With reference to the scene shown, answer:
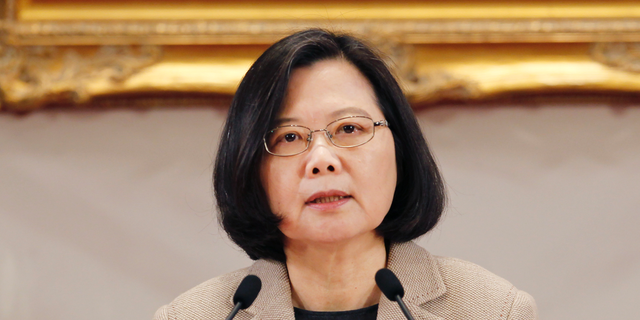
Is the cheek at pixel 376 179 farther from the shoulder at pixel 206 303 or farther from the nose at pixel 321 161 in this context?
the shoulder at pixel 206 303

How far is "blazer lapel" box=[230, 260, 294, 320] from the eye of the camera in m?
1.35

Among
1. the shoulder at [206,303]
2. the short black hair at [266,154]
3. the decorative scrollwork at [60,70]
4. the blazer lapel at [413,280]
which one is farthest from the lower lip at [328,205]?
the decorative scrollwork at [60,70]

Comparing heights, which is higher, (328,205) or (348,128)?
(348,128)

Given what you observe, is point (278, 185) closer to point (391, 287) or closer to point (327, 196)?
point (327, 196)

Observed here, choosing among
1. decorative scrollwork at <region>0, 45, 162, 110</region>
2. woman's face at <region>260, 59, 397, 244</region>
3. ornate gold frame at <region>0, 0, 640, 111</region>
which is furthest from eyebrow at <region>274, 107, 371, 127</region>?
decorative scrollwork at <region>0, 45, 162, 110</region>

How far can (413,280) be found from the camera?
137 cm

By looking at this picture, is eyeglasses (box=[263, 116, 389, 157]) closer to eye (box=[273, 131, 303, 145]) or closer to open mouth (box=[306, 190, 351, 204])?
eye (box=[273, 131, 303, 145])

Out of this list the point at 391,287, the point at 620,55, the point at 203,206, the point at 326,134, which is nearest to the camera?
the point at 391,287

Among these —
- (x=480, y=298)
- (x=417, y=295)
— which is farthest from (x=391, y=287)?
(x=480, y=298)

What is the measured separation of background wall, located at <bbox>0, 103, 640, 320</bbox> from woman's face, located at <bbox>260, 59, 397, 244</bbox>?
0.82m

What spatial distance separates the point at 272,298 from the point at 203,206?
2.82 feet

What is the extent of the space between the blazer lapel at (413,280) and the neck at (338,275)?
6cm

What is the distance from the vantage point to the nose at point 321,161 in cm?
124

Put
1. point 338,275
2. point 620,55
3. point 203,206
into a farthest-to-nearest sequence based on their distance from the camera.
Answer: point 203,206, point 620,55, point 338,275
